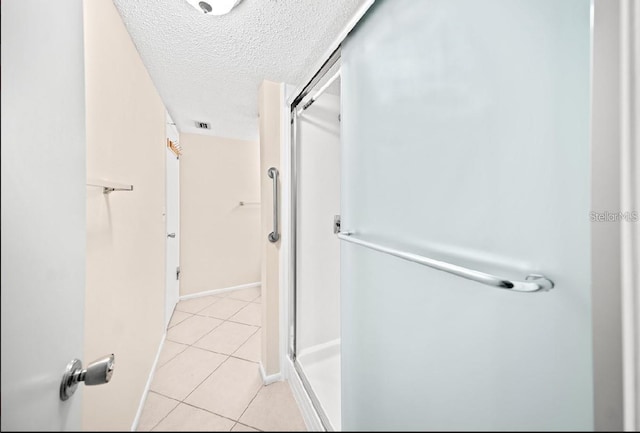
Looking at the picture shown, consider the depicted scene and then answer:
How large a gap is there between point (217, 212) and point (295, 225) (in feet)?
1.08

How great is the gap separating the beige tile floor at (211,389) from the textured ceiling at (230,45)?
55cm

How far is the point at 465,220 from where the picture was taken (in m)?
0.41

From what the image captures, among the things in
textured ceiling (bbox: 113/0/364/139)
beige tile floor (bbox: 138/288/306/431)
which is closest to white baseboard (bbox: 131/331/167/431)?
Result: beige tile floor (bbox: 138/288/306/431)

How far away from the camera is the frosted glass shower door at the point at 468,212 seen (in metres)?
0.31

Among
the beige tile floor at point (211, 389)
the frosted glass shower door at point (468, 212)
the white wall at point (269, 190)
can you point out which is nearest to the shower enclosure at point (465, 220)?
the frosted glass shower door at point (468, 212)

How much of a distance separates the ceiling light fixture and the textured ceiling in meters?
0.03

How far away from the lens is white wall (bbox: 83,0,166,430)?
1.17 feet

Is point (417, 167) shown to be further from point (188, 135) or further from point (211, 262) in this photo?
point (211, 262)

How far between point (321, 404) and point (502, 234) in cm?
45

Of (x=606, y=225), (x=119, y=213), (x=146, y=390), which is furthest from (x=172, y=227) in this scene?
(x=606, y=225)

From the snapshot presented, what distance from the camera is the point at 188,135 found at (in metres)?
0.66

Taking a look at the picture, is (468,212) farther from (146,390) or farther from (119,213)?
(119,213)

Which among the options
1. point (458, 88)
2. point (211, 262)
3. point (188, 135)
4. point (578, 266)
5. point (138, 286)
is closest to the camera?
point (578, 266)

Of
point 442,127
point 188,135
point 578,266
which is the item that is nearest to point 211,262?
point 188,135
